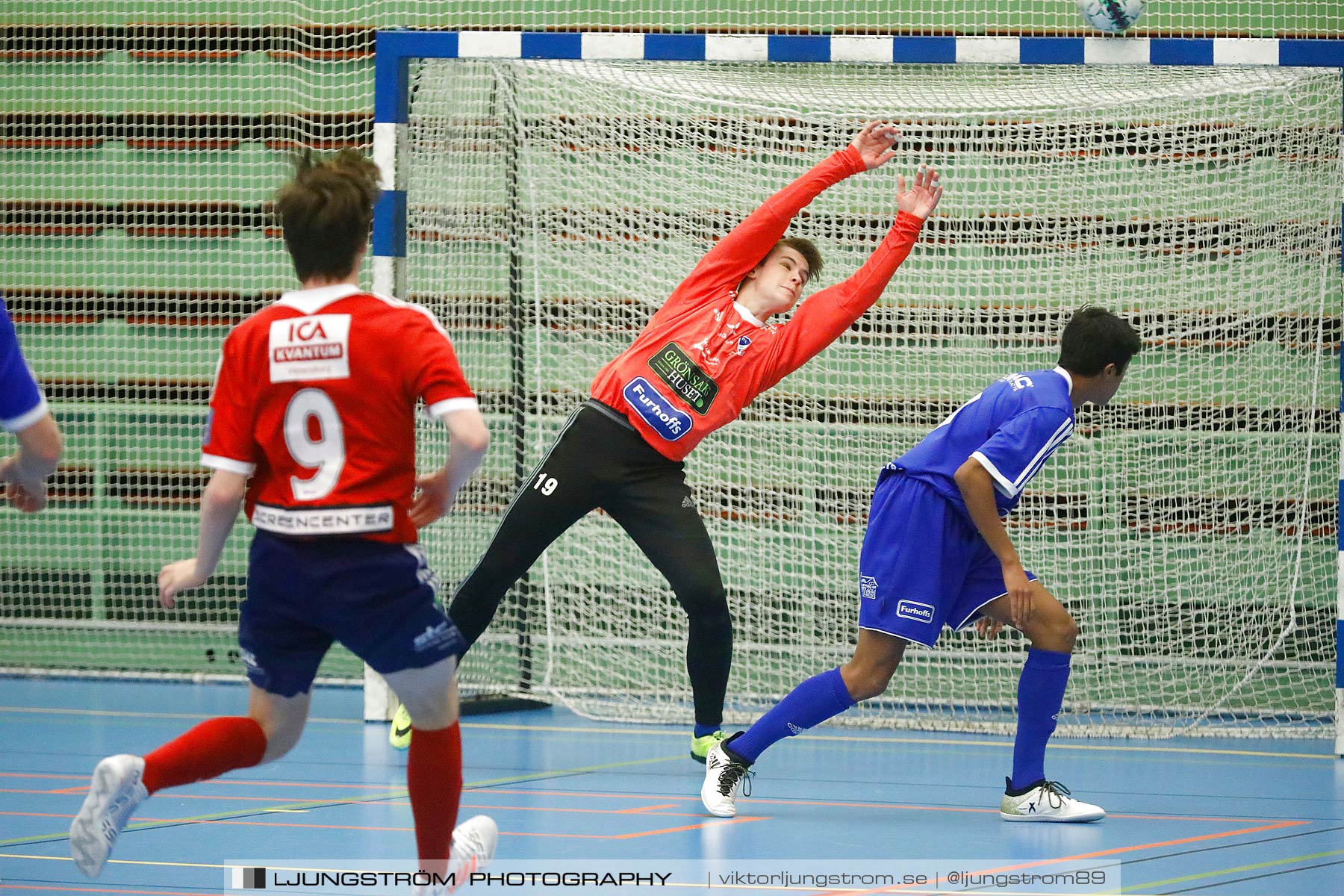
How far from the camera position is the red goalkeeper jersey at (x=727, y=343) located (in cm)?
490

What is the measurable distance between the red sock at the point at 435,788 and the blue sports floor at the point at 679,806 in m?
0.46

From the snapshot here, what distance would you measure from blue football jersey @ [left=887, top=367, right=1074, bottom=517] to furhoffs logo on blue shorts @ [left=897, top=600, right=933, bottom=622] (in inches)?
11.5

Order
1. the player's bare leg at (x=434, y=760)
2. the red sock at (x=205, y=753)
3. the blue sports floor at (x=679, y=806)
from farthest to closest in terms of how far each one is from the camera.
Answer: the blue sports floor at (x=679, y=806) < the red sock at (x=205, y=753) < the player's bare leg at (x=434, y=760)

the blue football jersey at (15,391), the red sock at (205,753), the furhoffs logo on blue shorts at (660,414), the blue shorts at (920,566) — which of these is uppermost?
the furhoffs logo on blue shorts at (660,414)

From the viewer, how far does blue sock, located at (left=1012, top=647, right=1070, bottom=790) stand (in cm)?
441

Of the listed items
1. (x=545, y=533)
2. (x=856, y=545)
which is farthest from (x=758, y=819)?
(x=856, y=545)

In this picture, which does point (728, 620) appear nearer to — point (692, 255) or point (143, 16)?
point (692, 255)

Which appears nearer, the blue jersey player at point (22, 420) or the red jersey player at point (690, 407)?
the blue jersey player at point (22, 420)

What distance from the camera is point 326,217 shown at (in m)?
2.87

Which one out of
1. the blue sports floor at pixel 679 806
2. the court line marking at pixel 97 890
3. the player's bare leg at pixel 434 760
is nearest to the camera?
the player's bare leg at pixel 434 760

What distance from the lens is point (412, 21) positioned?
8.24m

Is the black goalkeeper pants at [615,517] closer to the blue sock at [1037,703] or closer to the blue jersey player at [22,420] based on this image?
the blue sock at [1037,703]

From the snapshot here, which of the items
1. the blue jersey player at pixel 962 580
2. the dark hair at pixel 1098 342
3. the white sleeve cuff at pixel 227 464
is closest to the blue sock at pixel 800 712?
the blue jersey player at pixel 962 580

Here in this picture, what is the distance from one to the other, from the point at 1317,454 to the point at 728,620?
3.51 meters
